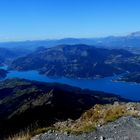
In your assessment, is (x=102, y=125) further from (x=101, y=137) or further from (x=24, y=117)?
(x=24, y=117)

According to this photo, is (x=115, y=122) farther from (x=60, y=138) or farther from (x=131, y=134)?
(x=60, y=138)

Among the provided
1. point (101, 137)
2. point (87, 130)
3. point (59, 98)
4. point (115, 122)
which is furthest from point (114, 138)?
point (59, 98)

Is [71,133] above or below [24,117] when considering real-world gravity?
above

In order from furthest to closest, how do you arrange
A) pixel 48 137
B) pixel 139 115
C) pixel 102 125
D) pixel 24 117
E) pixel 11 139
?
pixel 24 117
pixel 139 115
pixel 102 125
pixel 48 137
pixel 11 139

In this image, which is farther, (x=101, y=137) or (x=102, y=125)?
(x=102, y=125)

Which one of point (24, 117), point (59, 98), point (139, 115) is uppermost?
point (139, 115)

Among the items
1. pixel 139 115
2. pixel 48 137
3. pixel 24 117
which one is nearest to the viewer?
pixel 48 137
